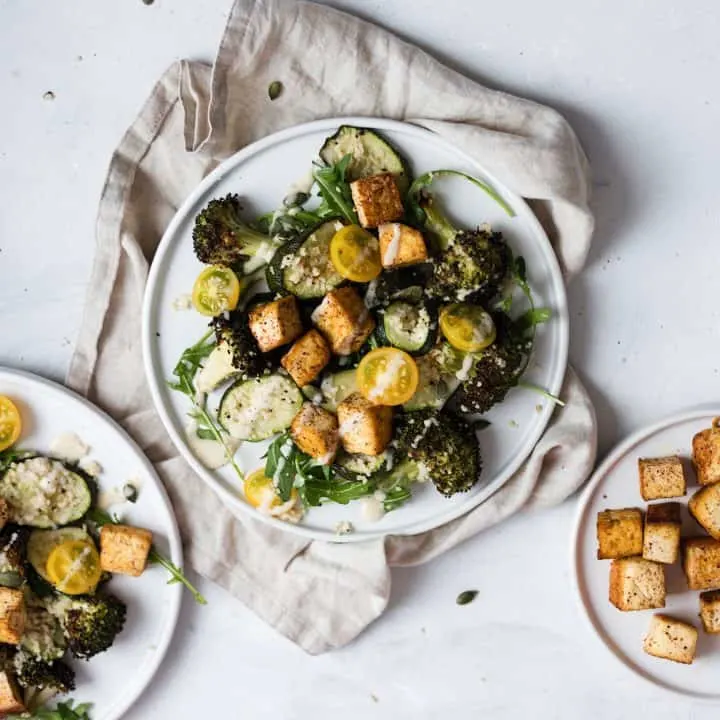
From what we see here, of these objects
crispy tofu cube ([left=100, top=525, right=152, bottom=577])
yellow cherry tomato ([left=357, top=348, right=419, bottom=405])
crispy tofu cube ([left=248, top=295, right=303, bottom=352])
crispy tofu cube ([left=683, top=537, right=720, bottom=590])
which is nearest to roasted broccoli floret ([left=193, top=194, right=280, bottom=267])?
crispy tofu cube ([left=248, top=295, right=303, bottom=352])

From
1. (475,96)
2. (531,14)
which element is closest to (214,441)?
(475,96)

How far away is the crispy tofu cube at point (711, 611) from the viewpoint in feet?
9.30

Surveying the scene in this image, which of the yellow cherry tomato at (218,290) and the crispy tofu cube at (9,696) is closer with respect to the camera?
the yellow cherry tomato at (218,290)

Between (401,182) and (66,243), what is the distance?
105cm

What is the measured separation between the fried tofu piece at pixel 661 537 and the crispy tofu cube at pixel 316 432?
939 mm

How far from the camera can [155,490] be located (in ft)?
9.60

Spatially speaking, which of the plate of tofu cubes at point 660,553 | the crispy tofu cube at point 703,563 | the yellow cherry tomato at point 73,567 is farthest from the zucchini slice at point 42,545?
the crispy tofu cube at point 703,563

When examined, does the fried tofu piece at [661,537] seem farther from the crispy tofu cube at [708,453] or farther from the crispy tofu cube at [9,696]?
the crispy tofu cube at [9,696]

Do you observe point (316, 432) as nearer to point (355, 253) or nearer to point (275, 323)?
point (275, 323)

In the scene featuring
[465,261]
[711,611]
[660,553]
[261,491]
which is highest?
[465,261]

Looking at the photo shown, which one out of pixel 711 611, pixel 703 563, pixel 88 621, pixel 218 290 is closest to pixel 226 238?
pixel 218 290

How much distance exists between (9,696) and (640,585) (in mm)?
1880

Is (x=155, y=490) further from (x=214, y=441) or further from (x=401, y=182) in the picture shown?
(x=401, y=182)

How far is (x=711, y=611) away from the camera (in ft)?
9.32
